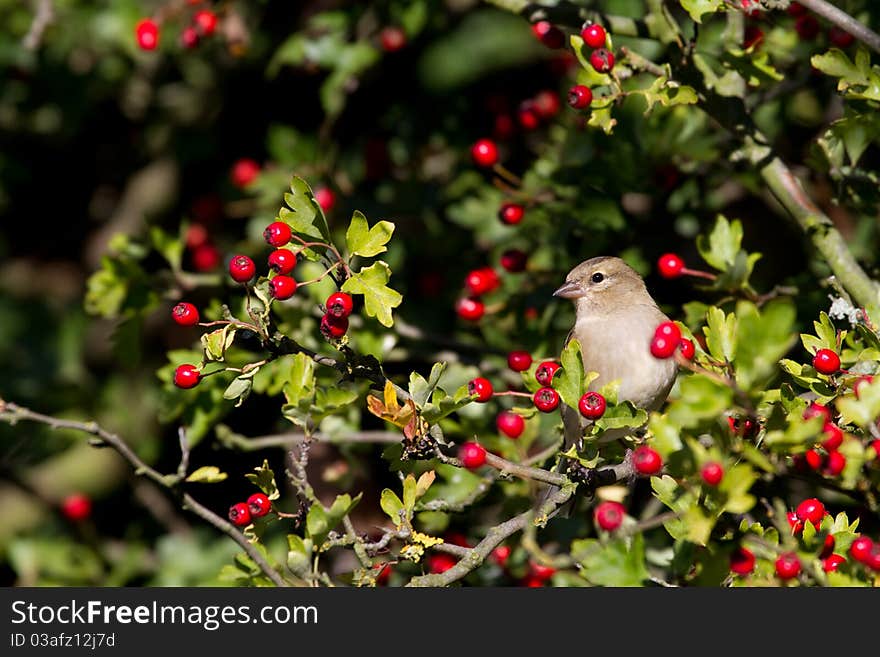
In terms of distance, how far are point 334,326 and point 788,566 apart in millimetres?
1507

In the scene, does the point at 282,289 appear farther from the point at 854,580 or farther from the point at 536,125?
the point at 536,125

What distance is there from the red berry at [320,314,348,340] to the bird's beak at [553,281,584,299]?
1675 mm

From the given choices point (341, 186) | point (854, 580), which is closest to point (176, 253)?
point (341, 186)

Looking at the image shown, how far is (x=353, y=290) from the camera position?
3.50 meters

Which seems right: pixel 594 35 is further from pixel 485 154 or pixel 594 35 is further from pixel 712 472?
pixel 712 472

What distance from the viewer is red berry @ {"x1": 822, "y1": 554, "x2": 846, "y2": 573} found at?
3327 mm

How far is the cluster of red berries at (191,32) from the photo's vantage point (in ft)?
19.3

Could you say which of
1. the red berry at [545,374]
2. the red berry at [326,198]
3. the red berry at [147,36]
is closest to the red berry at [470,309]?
the red berry at [326,198]

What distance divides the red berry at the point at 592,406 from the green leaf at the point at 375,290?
0.65 m

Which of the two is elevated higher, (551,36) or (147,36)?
(551,36)

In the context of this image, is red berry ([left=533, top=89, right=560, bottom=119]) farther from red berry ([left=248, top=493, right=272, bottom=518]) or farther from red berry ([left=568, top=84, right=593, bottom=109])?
red berry ([left=248, top=493, right=272, bottom=518])

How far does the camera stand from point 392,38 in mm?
6086

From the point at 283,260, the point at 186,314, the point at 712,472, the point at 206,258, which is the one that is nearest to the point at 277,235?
the point at 283,260

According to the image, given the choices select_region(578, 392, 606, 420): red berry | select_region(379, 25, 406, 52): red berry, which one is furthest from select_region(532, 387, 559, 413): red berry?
select_region(379, 25, 406, 52): red berry
